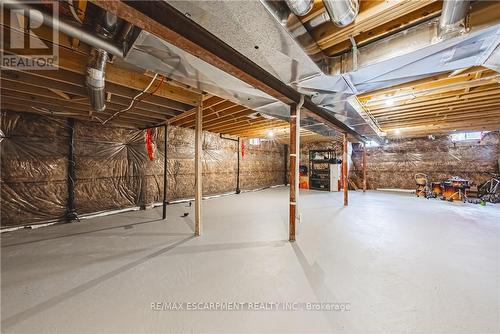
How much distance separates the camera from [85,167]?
12.9 feet

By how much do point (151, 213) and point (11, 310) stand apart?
9.40 feet

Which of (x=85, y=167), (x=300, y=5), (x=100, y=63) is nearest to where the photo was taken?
(x=300, y=5)

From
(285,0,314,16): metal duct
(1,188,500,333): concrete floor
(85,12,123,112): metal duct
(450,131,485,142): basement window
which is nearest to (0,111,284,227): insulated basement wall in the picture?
(1,188,500,333): concrete floor

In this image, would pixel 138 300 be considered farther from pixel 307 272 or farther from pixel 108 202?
pixel 108 202

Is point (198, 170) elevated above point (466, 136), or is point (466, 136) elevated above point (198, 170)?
point (466, 136)

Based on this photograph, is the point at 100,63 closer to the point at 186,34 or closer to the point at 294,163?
the point at 186,34

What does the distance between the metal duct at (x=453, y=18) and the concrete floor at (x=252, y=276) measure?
6.21 ft

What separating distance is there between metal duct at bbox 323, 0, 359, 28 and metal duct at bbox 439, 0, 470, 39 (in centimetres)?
50

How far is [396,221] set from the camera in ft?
11.5

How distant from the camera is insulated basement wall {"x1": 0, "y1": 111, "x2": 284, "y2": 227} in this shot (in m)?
3.20

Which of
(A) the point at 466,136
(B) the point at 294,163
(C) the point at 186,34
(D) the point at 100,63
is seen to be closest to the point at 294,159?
(B) the point at 294,163

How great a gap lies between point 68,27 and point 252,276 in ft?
7.59

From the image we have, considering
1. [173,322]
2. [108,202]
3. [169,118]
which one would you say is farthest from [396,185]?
[108,202]

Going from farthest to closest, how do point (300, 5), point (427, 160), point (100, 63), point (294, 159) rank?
point (427, 160) < point (294, 159) < point (100, 63) < point (300, 5)
